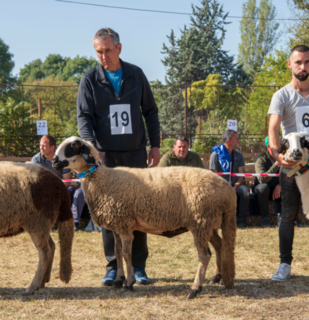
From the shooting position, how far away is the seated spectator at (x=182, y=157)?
7613 mm

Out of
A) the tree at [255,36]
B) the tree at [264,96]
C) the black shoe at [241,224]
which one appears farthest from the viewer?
the tree at [255,36]

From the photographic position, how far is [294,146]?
404cm

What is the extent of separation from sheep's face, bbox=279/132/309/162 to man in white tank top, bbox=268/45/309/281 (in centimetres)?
11

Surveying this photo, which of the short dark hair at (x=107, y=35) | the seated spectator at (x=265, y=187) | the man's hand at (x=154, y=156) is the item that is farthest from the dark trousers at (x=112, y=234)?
the seated spectator at (x=265, y=187)

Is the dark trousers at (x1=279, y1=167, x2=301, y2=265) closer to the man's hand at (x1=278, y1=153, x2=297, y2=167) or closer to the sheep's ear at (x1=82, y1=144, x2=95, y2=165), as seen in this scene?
the man's hand at (x1=278, y1=153, x2=297, y2=167)

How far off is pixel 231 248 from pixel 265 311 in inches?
30.6

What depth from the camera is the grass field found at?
3.52 meters

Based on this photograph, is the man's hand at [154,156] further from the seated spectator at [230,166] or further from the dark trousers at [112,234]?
the seated spectator at [230,166]

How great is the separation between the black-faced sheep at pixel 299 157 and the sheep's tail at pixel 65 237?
2356mm

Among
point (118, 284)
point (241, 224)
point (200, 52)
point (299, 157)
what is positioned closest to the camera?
point (299, 157)

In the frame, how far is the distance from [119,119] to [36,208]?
4.28ft

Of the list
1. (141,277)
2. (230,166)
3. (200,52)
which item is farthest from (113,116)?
(200,52)

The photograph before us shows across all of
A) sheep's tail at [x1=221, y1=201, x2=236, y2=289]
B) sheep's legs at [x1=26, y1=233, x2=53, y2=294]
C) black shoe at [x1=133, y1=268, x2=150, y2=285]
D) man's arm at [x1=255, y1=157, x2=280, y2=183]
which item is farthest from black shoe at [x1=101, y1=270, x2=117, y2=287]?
man's arm at [x1=255, y1=157, x2=280, y2=183]

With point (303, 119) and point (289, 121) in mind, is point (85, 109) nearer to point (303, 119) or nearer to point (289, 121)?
point (289, 121)
